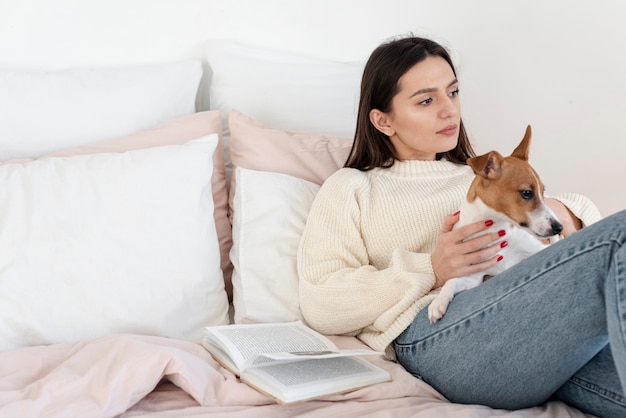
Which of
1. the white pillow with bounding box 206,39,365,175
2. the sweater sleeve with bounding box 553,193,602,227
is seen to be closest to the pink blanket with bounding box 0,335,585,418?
the sweater sleeve with bounding box 553,193,602,227

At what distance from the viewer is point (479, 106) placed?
2.36 metres

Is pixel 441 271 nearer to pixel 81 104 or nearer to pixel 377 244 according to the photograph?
pixel 377 244

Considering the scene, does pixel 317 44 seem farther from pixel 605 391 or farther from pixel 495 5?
pixel 605 391

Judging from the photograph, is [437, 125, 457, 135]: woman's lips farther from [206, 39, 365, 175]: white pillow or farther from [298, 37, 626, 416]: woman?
[206, 39, 365, 175]: white pillow

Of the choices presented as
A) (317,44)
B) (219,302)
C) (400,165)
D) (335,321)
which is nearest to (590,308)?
(335,321)

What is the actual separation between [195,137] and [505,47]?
1182 mm

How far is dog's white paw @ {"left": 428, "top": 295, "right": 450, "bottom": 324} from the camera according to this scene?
132 centimetres

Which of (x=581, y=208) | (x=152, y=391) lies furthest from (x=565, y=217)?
(x=152, y=391)

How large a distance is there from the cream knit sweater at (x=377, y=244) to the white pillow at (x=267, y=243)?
55 mm

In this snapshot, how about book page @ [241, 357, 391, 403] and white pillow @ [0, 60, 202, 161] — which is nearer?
book page @ [241, 357, 391, 403]

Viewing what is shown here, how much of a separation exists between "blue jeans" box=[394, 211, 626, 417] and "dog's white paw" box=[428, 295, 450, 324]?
1 cm

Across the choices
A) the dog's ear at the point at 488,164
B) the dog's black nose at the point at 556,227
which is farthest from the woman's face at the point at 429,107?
the dog's black nose at the point at 556,227

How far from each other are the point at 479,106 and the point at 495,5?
1.13ft

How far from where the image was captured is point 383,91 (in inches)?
66.6
